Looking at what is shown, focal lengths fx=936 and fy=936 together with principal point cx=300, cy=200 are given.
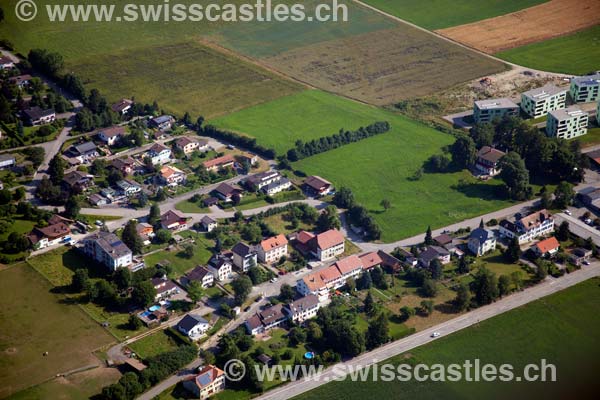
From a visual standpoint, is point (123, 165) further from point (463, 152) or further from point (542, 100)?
point (542, 100)

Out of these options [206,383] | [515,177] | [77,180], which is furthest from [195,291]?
[515,177]

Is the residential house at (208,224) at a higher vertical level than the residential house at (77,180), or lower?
lower

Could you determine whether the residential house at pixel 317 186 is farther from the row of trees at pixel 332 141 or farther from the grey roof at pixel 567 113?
the grey roof at pixel 567 113

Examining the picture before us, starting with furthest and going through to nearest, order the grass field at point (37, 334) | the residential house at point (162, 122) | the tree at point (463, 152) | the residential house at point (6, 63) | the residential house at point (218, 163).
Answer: the residential house at point (6, 63) < the residential house at point (162, 122) < the tree at point (463, 152) < the residential house at point (218, 163) < the grass field at point (37, 334)

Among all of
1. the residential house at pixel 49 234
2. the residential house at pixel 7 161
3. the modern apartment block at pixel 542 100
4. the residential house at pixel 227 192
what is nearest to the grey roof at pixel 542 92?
the modern apartment block at pixel 542 100

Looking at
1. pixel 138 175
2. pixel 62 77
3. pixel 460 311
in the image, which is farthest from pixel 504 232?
pixel 62 77

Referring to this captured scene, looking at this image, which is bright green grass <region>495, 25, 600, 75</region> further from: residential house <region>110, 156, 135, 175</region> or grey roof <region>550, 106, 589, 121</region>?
residential house <region>110, 156, 135, 175</region>

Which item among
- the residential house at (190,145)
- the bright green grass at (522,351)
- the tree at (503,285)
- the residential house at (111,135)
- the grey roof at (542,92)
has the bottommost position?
the bright green grass at (522,351)
